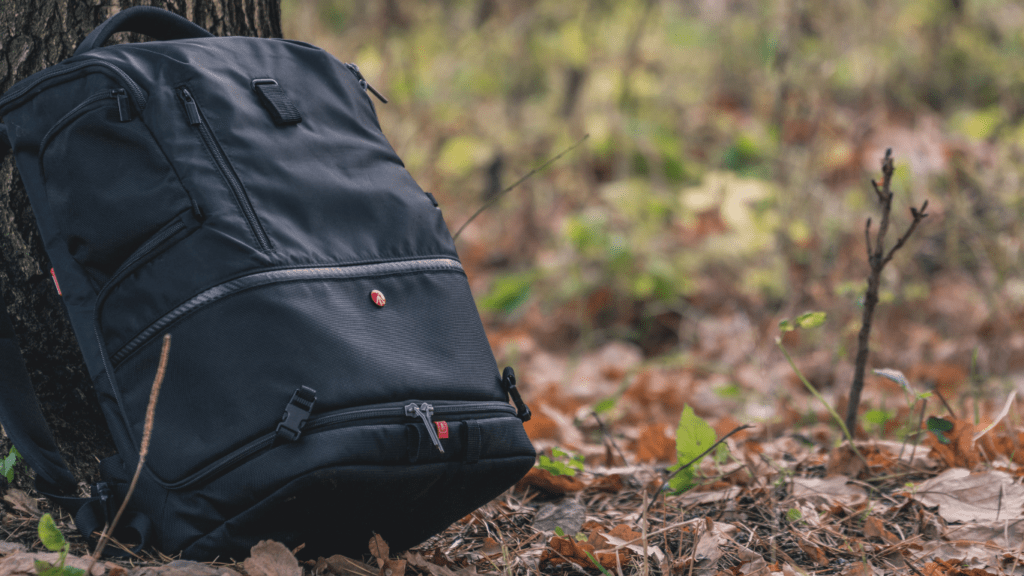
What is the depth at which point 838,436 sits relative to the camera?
2104 millimetres

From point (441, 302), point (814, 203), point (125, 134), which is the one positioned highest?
point (125, 134)

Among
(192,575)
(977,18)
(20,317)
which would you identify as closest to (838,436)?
(192,575)

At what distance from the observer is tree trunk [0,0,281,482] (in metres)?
1.44

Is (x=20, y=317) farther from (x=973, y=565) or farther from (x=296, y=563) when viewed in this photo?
(x=973, y=565)

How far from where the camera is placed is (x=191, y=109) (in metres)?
1.24

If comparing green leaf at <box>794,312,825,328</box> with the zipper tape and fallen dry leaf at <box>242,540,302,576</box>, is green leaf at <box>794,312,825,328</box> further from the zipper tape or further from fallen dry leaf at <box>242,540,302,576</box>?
fallen dry leaf at <box>242,540,302,576</box>

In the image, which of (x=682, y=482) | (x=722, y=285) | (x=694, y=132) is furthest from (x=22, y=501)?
(x=694, y=132)

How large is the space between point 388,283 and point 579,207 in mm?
3671

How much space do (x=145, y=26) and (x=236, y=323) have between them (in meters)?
0.67

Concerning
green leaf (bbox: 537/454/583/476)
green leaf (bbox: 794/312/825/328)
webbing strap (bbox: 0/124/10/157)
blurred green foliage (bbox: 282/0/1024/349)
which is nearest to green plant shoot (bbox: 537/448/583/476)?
green leaf (bbox: 537/454/583/476)

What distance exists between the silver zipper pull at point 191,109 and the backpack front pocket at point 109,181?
0.22 feet

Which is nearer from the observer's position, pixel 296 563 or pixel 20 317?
pixel 296 563

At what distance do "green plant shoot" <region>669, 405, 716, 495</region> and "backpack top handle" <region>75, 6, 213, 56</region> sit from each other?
1205mm

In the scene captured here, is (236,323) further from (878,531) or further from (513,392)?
(878,531)
